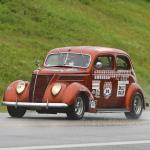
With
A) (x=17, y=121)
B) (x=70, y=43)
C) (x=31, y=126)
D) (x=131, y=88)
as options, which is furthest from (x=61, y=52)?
(x=70, y=43)

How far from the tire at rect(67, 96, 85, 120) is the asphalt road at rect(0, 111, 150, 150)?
9.0 inches

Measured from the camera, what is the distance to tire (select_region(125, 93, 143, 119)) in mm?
22427

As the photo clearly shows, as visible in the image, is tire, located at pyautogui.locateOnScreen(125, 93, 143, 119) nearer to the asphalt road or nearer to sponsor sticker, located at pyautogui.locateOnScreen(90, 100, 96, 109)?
the asphalt road

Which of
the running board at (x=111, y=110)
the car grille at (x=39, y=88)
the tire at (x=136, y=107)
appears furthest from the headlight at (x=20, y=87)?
the tire at (x=136, y=107)

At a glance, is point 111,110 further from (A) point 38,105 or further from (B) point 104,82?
(A) point 38,105

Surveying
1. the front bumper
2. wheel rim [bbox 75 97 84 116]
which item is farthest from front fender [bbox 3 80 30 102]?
wheel rim [bbox 75 97 84 116]

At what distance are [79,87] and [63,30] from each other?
2281 centimetres

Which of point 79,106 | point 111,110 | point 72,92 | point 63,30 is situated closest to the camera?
point 72,92

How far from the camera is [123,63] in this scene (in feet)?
75.9

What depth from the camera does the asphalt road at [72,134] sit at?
43.9 feet

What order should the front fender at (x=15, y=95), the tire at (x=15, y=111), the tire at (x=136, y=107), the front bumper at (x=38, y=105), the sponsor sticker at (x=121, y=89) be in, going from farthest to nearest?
the tire at (x=136, y=107) → the sponsor sticker at (x=121, y=89) → the tire at (x=15, y=111) → the front fender at (x=15, y=95) → the front bumper at (x=38, y=105)

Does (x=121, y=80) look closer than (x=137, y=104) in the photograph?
Yes

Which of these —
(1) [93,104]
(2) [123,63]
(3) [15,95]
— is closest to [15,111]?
(3) [15,95]

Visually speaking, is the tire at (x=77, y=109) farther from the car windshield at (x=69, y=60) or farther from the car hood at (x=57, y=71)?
the car windshield at (x=69, y=60)
